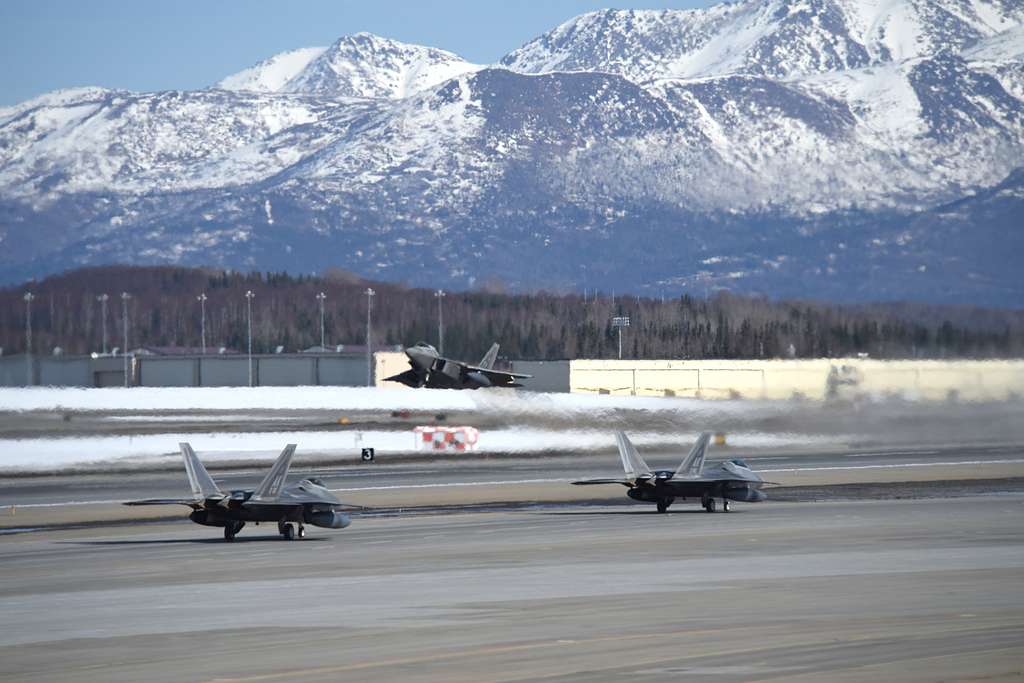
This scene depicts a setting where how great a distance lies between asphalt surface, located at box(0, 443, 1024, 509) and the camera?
73375 mm

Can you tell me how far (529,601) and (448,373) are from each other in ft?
332

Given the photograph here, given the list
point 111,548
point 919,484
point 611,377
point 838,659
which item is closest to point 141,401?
point 611,377

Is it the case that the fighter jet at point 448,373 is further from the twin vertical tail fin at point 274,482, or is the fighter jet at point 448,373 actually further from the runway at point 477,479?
the twin vertical tail fin at point 274,482

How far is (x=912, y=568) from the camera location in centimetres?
4178

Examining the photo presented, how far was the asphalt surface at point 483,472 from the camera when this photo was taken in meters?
73.4

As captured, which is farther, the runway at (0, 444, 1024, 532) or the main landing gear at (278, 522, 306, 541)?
the runway at (0, 444, 1024, 532)

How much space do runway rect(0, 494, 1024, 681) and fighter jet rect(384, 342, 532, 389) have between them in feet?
260

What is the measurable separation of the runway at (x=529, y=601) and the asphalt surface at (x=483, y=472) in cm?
1669

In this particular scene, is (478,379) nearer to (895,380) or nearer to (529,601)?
(895,380)

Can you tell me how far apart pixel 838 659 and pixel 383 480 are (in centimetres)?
5209

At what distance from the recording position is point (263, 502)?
4972cm

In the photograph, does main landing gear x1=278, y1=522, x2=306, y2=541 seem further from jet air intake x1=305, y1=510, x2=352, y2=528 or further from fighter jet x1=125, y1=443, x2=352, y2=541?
jet air intake x1=305, y1=510, x2=352, y2=528

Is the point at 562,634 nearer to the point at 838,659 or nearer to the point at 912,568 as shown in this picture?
the point at 838,659

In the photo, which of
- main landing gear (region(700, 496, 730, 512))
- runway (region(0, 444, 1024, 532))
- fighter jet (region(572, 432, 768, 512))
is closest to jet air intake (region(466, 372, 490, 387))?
runway (region(0, 444, 1024, 532))
